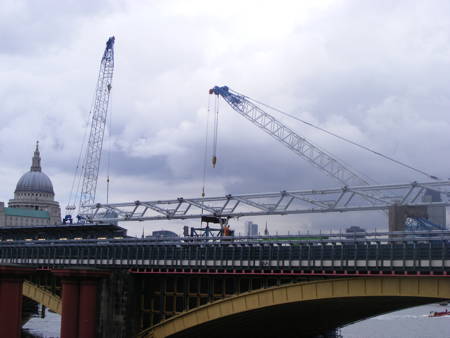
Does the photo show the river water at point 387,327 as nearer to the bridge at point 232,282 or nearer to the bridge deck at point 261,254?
the bridge at point 232,282

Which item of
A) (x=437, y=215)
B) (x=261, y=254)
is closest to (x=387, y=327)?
(x=437, y=215)

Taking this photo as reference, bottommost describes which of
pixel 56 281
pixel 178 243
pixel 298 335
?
pixel 298 335

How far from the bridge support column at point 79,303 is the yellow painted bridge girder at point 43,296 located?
11.4m

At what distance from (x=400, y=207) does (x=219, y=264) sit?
28.3m

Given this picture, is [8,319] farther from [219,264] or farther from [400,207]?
[400,207]

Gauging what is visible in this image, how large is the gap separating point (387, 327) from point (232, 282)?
75.9 meters

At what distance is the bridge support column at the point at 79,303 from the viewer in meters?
67.8

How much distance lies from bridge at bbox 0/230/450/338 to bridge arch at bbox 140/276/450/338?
0.30ft

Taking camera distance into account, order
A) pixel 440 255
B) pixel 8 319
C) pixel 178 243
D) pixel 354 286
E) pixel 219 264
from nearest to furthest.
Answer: pixel 440 255 < pixel 354 286 < pixel 219 264 < pixel 178 243 < pixel 8 319

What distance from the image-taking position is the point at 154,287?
7169 centimetres

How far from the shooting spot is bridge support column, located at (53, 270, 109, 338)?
67750mm

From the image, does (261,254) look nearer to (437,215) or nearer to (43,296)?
(43,296)

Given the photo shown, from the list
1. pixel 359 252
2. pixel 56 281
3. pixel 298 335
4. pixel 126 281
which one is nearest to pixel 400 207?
pixel 298 335

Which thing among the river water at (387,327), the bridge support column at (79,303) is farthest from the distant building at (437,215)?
the bridge support column at (79,303)
